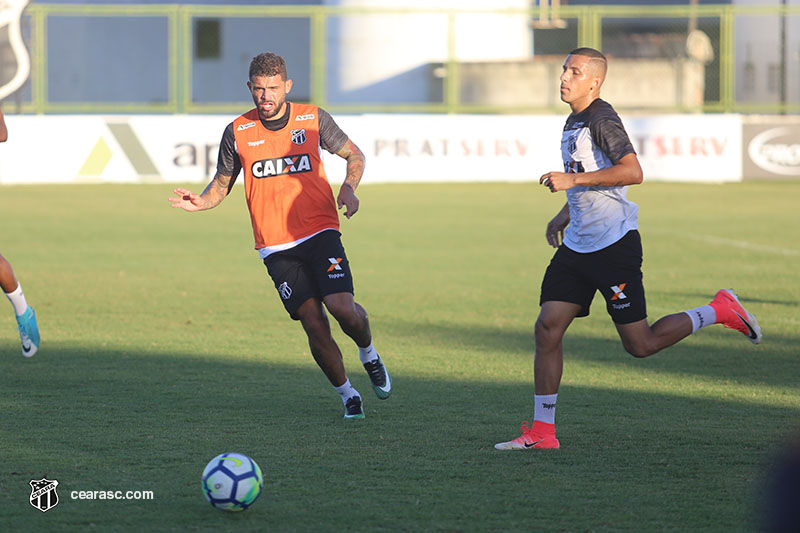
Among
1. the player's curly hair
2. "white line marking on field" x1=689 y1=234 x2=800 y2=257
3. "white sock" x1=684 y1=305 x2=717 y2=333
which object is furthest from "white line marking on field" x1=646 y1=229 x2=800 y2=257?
the player's curly hair

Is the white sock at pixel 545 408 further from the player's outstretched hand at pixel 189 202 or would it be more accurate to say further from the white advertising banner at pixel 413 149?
the white advertising banner at pixel 413 149

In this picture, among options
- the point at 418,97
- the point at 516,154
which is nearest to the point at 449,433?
the point at 516,154

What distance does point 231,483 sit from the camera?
4.56 metres

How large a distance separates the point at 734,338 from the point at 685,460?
4140 mm

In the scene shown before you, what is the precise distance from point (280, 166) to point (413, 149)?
18409 millimetres

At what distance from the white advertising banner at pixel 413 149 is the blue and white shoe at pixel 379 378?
17478 millimetres

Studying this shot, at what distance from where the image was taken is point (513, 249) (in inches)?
602

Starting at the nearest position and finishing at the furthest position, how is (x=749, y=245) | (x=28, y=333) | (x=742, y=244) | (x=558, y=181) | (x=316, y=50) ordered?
(x=558, y=181)
(x=28, y=333)
(x=749, y=245)
(x=742, y=244)
(x=316, y=50)

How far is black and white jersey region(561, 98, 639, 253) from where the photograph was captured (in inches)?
223

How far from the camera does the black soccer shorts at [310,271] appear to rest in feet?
21.1

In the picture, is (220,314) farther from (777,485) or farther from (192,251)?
(777,485)

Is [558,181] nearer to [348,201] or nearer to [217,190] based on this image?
[348,201]

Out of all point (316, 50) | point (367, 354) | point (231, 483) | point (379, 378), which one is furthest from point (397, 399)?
point (316, 50)

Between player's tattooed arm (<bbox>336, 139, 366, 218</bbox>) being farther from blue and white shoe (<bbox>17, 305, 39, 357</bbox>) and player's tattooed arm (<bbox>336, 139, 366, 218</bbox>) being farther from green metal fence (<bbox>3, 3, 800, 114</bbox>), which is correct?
green metal fence (<bbox>3, 3, 800, 114</bbox>)
